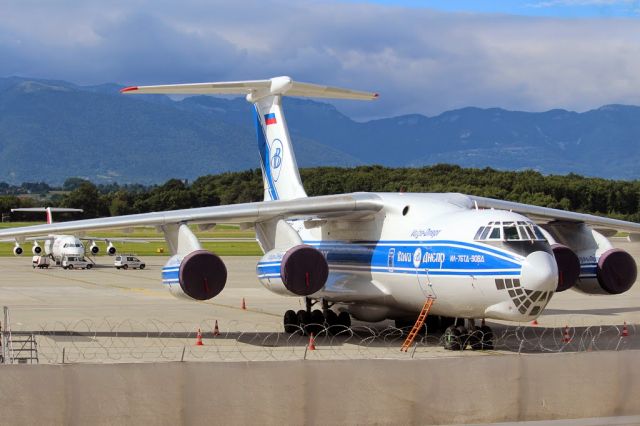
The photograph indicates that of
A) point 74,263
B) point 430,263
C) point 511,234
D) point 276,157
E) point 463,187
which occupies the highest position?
point 463,187

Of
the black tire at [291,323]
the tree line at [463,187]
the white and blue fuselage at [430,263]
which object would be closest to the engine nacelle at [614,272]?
the white and blue fuselage at [430,263]

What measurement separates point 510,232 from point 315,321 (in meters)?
5.94

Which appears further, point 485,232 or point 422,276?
point 422,276

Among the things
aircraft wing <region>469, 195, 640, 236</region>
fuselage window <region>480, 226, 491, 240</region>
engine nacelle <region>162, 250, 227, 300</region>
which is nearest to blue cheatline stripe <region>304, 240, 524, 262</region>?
fuselage window <region>480, 226, 491, 240</region>

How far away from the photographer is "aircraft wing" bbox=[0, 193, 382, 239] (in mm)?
20125

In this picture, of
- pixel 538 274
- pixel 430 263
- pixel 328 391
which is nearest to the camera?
pixel 328 391

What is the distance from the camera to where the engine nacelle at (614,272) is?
2139 centimetres

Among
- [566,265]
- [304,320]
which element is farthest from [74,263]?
[566,265]

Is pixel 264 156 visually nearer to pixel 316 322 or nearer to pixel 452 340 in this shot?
pixel 316 322

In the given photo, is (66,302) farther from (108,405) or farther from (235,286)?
(108,405)

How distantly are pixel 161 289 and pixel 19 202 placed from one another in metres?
92.9

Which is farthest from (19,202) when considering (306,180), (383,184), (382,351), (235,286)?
(382,351)

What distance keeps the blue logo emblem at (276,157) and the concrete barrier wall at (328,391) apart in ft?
43.7

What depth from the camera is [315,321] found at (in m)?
21.8
